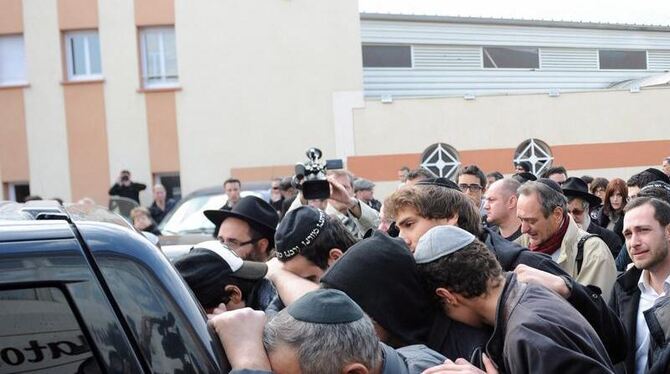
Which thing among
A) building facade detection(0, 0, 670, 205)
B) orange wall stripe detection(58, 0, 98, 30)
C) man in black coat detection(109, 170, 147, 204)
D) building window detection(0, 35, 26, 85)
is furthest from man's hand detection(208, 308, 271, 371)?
building window detection(0, 35, 26, 85)

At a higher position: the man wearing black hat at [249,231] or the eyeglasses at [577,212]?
the man wearing black hat at [249,231]

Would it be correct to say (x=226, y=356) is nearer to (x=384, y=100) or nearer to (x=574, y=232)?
(x=574, y=232)

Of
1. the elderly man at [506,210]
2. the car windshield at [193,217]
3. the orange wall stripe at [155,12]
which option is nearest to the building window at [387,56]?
the orange wall stripe at [155,12]

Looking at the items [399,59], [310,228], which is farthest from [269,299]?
[399,59]

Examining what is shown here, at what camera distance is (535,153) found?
1934 centimetres

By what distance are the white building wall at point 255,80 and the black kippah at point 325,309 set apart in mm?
16044

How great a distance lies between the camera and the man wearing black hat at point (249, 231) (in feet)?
12.3

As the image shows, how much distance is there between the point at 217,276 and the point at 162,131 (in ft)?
52.0

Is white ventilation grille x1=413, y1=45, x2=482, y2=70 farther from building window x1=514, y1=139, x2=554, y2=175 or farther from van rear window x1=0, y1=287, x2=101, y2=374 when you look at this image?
van rear window x1=0, y1=287, x2=101, y2=374

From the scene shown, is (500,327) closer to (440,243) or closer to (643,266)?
(440,243)

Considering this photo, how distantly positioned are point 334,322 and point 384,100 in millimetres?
16860

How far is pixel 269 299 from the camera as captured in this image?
2.90 metres

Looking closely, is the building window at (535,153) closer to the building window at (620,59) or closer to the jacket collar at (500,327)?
the building window at (620,59)

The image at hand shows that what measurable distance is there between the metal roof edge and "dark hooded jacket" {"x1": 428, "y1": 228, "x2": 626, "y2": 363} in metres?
19.4
